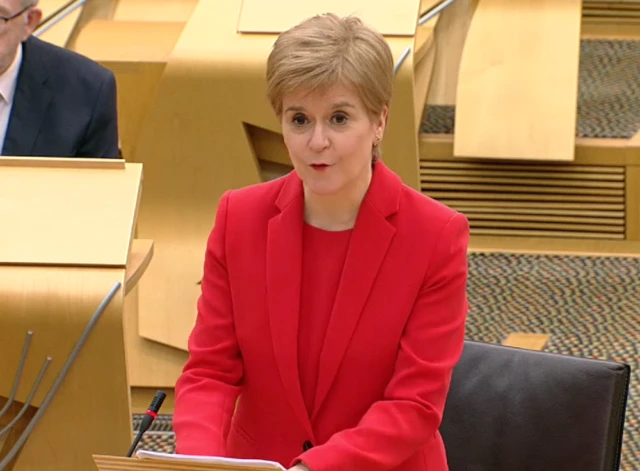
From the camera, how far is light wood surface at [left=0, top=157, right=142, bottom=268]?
175 centimetres

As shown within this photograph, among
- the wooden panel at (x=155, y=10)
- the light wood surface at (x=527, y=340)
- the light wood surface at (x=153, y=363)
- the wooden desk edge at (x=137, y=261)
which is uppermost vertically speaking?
the wooden panel at (x=155, y=10)

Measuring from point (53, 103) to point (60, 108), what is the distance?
0.02m

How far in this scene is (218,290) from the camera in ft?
4.29

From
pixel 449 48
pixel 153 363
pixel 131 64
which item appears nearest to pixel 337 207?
pixel 153 363

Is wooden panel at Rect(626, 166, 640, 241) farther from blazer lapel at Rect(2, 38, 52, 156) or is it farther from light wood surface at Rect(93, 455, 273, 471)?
light wood surface at Rect(93, 455, 273, 471)

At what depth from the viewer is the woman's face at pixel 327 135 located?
1.21m

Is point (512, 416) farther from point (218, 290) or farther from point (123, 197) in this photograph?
point (123, 197)

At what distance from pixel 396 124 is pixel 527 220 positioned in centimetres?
86

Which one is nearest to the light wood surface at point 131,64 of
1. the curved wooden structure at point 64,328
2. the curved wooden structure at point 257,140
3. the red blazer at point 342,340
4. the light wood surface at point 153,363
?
the curved wooden structure at point 257,140

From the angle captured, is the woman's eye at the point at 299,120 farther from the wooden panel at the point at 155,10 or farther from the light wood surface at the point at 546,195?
the wooden panel at the point at 155,10

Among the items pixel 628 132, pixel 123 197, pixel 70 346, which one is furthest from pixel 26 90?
pixel 628 132

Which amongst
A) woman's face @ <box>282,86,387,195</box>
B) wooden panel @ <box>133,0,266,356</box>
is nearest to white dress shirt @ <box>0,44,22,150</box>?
wooden panel @ <box>133,0,266,356</box>

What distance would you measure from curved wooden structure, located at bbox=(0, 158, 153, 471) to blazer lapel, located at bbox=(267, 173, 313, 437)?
492mm

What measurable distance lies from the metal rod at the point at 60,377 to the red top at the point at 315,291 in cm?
50
